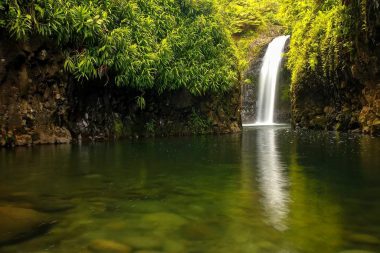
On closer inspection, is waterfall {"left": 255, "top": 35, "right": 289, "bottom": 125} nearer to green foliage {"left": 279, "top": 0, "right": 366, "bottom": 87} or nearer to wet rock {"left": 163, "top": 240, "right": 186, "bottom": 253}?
green foliage {"left": 279, "top": 0, "right": 366, "bottom": 87}

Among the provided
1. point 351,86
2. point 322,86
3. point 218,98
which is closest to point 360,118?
point 351,86

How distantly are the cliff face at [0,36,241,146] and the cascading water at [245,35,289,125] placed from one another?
10.3 metres

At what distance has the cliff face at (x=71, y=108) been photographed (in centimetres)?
1129

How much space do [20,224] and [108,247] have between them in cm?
103

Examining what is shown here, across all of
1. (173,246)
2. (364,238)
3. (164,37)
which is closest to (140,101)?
(164,37)

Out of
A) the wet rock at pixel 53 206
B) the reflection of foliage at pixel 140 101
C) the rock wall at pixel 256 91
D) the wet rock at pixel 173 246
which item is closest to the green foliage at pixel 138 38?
the reflection of foliage at pixel 140 101

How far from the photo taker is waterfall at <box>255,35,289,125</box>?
28.8 metres

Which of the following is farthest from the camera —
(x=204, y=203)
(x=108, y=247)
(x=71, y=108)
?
(x=71, y=108)

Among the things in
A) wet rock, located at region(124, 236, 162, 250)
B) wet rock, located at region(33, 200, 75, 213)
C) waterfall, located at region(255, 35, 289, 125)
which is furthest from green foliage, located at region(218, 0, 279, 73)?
wet rock, located at region(124, 236, 162, 250)

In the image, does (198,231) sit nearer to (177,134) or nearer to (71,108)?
(71,108)

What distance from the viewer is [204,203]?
14.1 ft

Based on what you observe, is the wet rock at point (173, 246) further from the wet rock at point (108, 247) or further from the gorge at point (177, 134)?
the wet rock at point (108, 247)

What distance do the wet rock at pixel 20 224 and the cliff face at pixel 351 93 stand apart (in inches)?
487

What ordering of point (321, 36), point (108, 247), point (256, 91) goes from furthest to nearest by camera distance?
point (256, 91)
point (321, 36)
point (108, 247)
